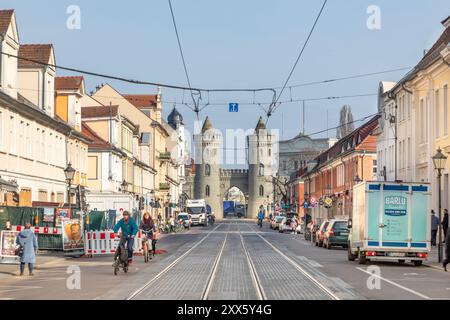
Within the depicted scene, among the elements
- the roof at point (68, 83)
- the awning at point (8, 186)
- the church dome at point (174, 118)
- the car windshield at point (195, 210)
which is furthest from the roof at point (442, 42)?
the church dome at point (174, 118)

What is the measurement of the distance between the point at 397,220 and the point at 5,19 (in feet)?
68.1

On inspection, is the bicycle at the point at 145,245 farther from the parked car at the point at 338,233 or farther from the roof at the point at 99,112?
the roof at the point at 99,112

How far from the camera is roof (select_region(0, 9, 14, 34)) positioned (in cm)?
4097

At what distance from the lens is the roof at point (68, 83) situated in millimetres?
57531

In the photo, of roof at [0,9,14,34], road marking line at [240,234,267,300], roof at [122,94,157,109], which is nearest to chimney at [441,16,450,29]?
roof at [0,9,14,34]

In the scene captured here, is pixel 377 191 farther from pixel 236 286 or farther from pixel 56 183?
pixel 56 183

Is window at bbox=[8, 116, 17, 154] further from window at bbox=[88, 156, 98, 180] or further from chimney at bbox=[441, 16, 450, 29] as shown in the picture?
window at bbox=[88, 156, 98, 180]

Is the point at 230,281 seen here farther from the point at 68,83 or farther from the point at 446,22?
the point at 68,83

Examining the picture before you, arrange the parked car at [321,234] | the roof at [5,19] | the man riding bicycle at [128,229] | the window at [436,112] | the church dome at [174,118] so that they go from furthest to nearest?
1. the church dome at [174,118]
2. the parked car at [321,234]
3. the window at [436,112]
4. the roof at [5,19]
5. the man riding bicycle at [128,229]

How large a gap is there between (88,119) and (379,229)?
4904 cm

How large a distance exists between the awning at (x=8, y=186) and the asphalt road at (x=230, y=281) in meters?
5.16

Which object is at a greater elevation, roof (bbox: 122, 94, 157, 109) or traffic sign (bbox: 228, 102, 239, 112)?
roof (bbox: 122, 94, 157, 109)

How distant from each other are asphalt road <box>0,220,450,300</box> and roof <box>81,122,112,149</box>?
36980 mm

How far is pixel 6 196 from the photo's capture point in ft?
134
